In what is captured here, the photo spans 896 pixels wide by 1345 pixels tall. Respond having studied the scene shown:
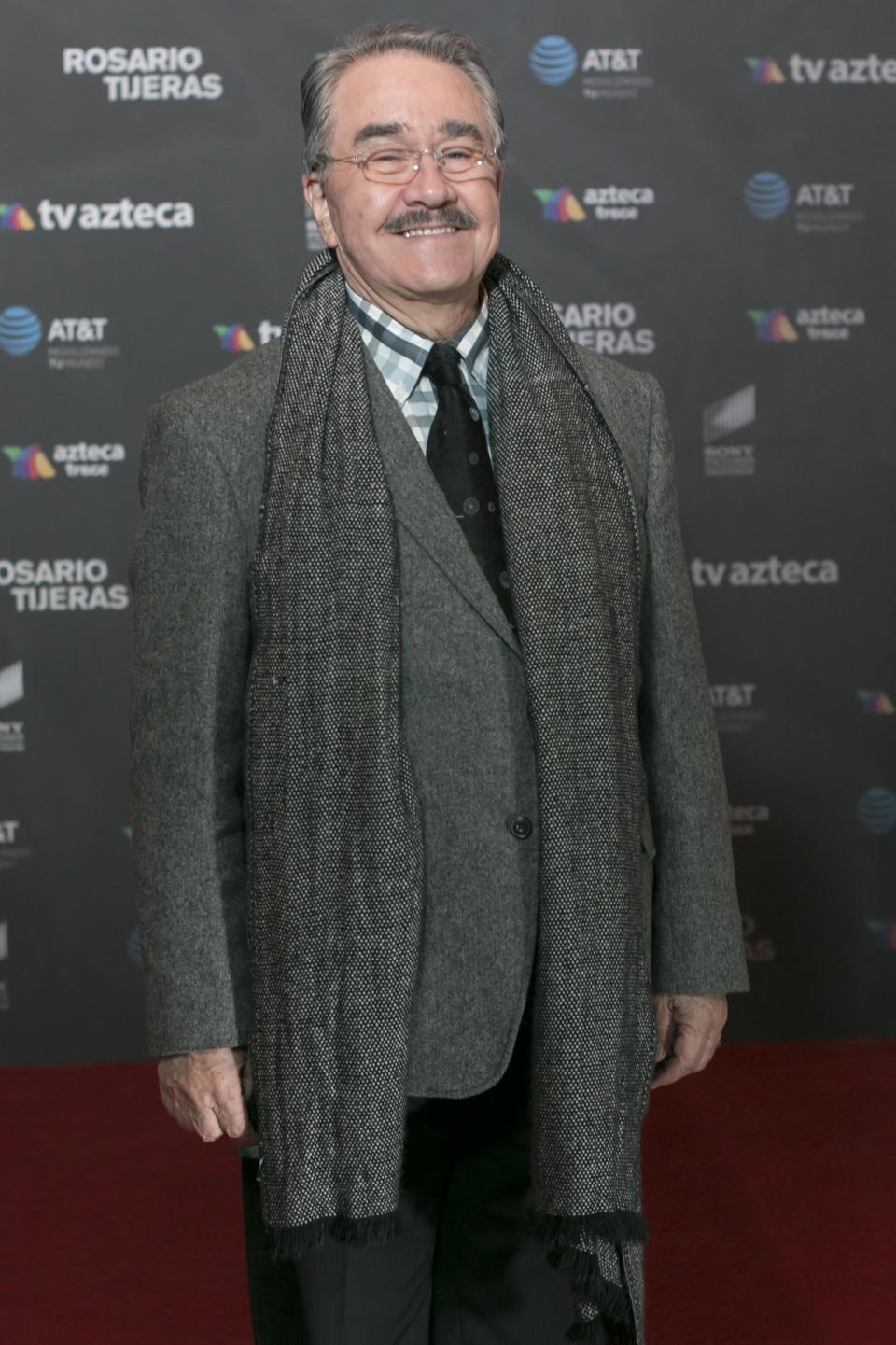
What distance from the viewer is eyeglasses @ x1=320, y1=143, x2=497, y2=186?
5.58ft

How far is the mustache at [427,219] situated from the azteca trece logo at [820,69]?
2617 mm

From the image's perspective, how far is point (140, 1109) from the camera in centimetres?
386

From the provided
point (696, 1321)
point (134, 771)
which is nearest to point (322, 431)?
point (134, 771)

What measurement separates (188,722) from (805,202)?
2.94 metres

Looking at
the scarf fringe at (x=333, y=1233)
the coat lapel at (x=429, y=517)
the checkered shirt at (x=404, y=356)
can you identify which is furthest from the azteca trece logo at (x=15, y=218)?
the scarf fringe at (x=333, y=1233)

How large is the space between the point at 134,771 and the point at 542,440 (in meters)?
0.56

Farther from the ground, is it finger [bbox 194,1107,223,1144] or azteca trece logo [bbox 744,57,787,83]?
azteca trece logo [bbox 744,57,787,83]

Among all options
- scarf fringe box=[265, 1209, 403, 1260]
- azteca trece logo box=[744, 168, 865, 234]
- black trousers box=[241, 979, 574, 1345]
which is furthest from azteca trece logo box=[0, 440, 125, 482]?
scarf fringe box=[265, 1209, 403, 1260]

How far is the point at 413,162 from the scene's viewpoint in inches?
67.0

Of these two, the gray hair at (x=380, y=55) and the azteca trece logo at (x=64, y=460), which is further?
the azteca trece logo at (x=64, y=460)

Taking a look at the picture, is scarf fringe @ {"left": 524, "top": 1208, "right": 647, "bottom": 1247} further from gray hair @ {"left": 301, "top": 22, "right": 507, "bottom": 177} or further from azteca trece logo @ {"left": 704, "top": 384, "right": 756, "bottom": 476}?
azteca trece logo @ {"left": 704, "top": 384, "right": 756, "bottom": 476}

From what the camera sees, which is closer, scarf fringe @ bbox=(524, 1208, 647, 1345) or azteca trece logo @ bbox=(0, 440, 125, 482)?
scarf fringe @ bbox=(524, 1208, 647, 1345)

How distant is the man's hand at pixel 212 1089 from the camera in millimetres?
1643

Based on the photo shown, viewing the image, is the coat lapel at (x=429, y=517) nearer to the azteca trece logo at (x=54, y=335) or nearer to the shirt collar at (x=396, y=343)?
the shirt collar at (x=396, y=343)
